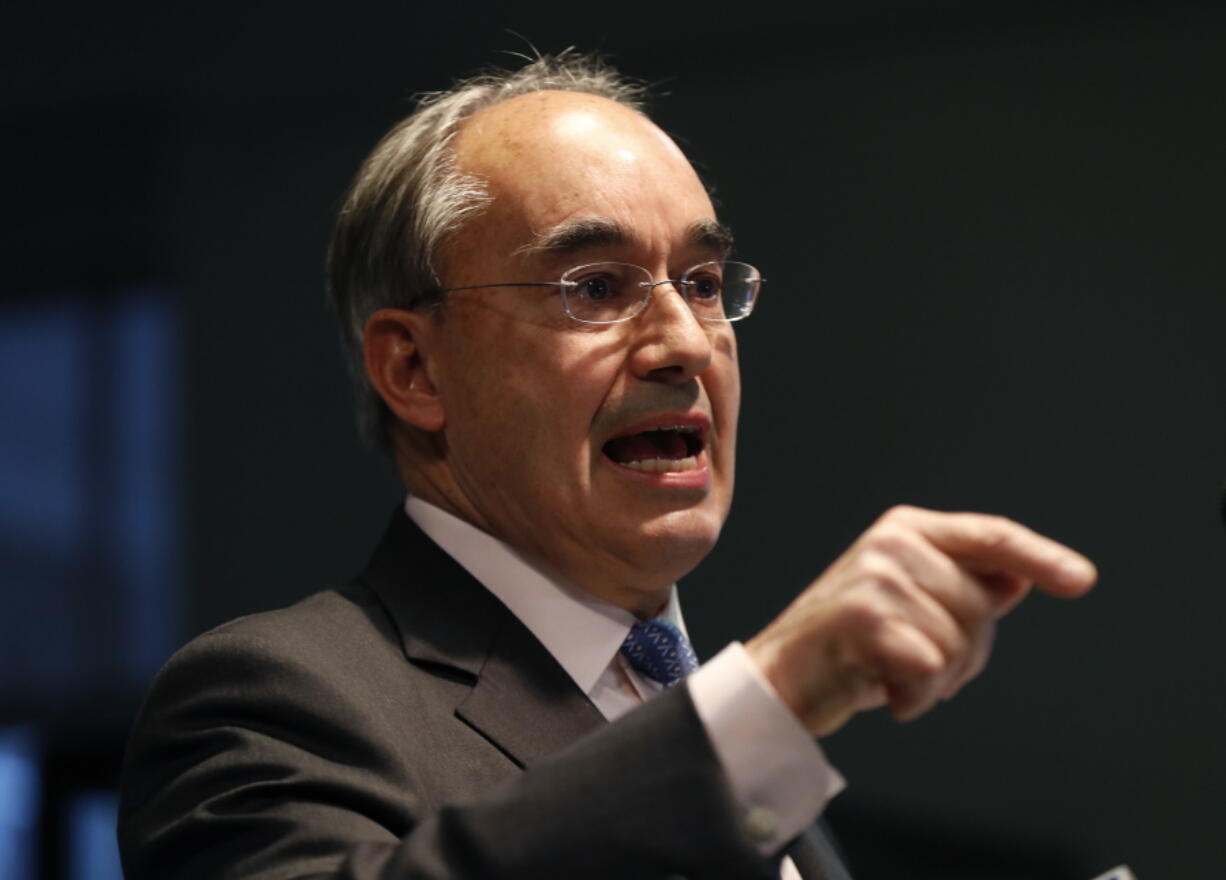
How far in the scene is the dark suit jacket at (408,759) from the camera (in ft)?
3.41

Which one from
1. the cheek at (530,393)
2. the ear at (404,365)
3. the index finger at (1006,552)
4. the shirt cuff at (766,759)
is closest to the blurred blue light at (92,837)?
the ear at (404,365)

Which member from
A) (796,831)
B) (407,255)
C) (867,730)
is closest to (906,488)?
(867,730)

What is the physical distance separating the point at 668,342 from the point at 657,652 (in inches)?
13.6

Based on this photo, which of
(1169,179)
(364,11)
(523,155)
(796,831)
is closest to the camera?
(796,831)

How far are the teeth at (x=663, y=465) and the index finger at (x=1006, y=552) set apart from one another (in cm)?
64

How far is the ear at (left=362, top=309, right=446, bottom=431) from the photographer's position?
71.2 inches

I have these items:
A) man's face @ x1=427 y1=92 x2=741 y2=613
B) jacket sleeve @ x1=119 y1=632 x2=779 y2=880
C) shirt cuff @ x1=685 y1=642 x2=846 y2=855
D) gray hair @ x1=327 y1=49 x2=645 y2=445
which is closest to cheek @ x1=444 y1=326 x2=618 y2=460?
man's face @ x1=427 y1=92 x2=741 y2=613

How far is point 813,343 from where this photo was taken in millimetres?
3717

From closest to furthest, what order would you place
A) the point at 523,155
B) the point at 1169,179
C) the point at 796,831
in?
the point at 796,831 < the point at 523,155 < the point at 1169,179

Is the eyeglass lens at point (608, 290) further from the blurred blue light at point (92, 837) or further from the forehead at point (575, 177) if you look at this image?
the blurred blue light at point (92, 837)

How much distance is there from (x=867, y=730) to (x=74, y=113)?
2526mm

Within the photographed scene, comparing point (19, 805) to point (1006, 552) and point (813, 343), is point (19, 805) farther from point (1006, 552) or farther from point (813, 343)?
point (1006, 552)

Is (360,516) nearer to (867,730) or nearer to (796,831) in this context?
(867,730)

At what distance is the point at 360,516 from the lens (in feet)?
12.7
